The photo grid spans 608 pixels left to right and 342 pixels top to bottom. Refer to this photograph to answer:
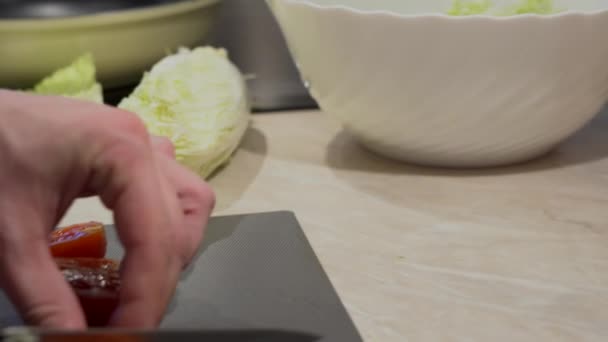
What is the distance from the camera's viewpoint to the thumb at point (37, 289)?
0.41 metres

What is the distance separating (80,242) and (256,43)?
0.71 metres

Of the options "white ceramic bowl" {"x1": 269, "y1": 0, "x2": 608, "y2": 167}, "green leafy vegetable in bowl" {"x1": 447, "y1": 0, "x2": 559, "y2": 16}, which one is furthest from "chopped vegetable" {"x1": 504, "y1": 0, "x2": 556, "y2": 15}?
"white ceramic bowl" {"x1": 269, "y1": 0, "x2": 608, "y2": 167}

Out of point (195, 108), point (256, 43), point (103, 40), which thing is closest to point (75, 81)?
point (103, 40)

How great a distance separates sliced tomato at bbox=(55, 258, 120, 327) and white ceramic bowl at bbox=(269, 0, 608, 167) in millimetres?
361

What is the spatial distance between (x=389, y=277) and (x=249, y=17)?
72 centimetres

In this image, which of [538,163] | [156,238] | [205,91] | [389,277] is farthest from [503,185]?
[156,238]

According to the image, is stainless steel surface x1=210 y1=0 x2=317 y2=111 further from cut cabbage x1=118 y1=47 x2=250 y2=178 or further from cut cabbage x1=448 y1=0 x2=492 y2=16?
cut cabbage x1=448 y1=0 x2=492 y2=16

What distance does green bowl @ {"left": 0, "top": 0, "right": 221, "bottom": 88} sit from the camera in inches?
39.4

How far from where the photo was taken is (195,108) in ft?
2.87

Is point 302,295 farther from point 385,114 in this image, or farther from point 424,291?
point 385,114

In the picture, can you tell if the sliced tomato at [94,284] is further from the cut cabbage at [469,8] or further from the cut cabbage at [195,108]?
the cut cabbage at [469,8]

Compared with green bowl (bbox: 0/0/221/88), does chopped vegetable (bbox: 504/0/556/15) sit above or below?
above

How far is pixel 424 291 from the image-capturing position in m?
0.61

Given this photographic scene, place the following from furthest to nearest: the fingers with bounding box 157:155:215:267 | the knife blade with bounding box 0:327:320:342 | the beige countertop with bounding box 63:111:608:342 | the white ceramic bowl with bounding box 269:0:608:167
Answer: the white ceramic bowl with bounding box 269:0:608:167, the beige countertop with bounding box 63:111:608:342, the fingers with bounding box 157:155:215:267, the knife blade with bounding box 0:327:320:342
